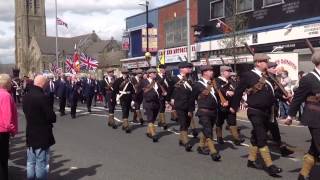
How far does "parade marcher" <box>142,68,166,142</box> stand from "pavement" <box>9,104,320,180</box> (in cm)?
32

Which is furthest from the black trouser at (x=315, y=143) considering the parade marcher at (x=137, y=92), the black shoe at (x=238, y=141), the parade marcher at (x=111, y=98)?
the parade marcher at (x=111, y=98)

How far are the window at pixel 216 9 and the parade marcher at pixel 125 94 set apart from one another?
775 inches

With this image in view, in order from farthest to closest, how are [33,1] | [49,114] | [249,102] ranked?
[33,1]
[249,102]
[49,114]

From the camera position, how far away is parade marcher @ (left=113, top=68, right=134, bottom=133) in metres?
15.3

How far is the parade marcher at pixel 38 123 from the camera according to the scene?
7.46 m

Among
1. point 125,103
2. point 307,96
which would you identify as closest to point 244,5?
point 125,103

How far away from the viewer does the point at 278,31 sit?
27859mm

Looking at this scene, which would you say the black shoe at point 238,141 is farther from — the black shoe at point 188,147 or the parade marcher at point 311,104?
the parade marcher at point 311,104

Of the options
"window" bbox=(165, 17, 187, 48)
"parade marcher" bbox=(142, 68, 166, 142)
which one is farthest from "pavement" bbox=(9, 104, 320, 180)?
"window" bbox=(165, 17, 187, 48)

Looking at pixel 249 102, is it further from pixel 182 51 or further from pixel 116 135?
pixel 182 51

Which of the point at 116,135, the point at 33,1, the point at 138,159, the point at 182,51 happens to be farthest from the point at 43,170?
the point at 33,1

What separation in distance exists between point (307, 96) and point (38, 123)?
12.8 feet

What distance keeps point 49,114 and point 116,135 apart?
7.36m

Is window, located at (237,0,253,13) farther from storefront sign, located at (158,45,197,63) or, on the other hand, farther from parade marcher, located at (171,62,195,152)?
parade marcher, located at (171,62,195,152)
